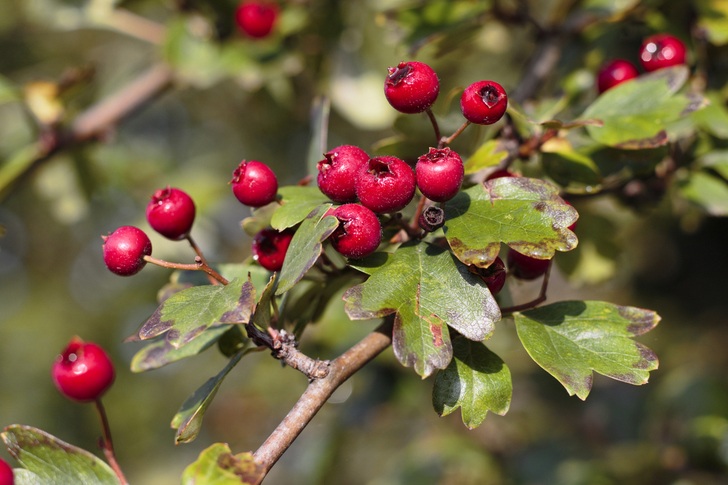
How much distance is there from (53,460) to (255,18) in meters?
1.30

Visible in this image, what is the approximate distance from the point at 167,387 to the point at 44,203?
1385mm

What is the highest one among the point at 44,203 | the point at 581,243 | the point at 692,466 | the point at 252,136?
the point at 581,243

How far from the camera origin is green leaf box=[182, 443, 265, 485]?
77cm

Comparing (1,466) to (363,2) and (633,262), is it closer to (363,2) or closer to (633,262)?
(363,2)

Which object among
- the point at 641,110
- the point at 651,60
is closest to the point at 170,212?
the point at 641,110

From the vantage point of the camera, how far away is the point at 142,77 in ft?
7.00

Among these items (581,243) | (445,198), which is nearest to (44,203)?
(581,243)

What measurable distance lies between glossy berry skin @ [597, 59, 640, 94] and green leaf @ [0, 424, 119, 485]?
3.36ft

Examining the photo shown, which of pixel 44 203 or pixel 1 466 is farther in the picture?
pixel 44 203

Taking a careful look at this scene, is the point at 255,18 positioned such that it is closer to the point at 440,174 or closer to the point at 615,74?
the point at 615,74

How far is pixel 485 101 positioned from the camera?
843 mm

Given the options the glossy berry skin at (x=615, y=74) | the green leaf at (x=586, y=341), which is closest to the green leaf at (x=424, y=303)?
the green leaf at (x=586, y=341)

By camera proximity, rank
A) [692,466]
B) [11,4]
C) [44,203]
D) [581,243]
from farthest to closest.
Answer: [44,203] < [11,4] < [692,466] < [581,243]

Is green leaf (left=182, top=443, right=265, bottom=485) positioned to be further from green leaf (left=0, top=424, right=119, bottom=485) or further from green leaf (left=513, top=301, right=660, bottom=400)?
green leaf (left=513, top=301, right=660, bottom=400)
